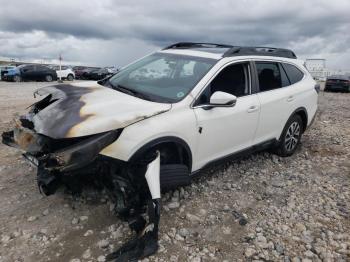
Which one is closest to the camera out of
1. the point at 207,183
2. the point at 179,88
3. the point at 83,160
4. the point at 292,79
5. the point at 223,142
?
the point at 83,160

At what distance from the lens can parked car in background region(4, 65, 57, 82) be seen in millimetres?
27141

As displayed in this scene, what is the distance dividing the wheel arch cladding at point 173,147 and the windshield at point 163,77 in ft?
1.54

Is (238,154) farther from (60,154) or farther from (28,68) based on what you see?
(28,68)

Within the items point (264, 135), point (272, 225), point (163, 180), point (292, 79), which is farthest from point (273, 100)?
point (163, 180)

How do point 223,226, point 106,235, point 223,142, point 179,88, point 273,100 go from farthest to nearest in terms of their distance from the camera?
point 273,100 → point 223,142 → point 179,88 → point 223,226 → point 106,235

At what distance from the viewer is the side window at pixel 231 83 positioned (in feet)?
13.9

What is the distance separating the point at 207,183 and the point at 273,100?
1618mm

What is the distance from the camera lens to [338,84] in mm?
25234

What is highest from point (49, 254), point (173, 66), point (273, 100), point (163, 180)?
point (173, 66)

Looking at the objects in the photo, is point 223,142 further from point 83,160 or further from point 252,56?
point 83,160

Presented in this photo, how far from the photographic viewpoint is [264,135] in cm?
532

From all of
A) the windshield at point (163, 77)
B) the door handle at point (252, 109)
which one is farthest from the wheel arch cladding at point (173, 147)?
the door handle at point (252, 109)

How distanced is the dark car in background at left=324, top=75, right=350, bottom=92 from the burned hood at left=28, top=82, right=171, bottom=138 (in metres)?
24.6

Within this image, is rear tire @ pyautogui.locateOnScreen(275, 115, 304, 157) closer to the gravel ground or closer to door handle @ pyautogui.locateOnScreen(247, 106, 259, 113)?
the gravel ground
